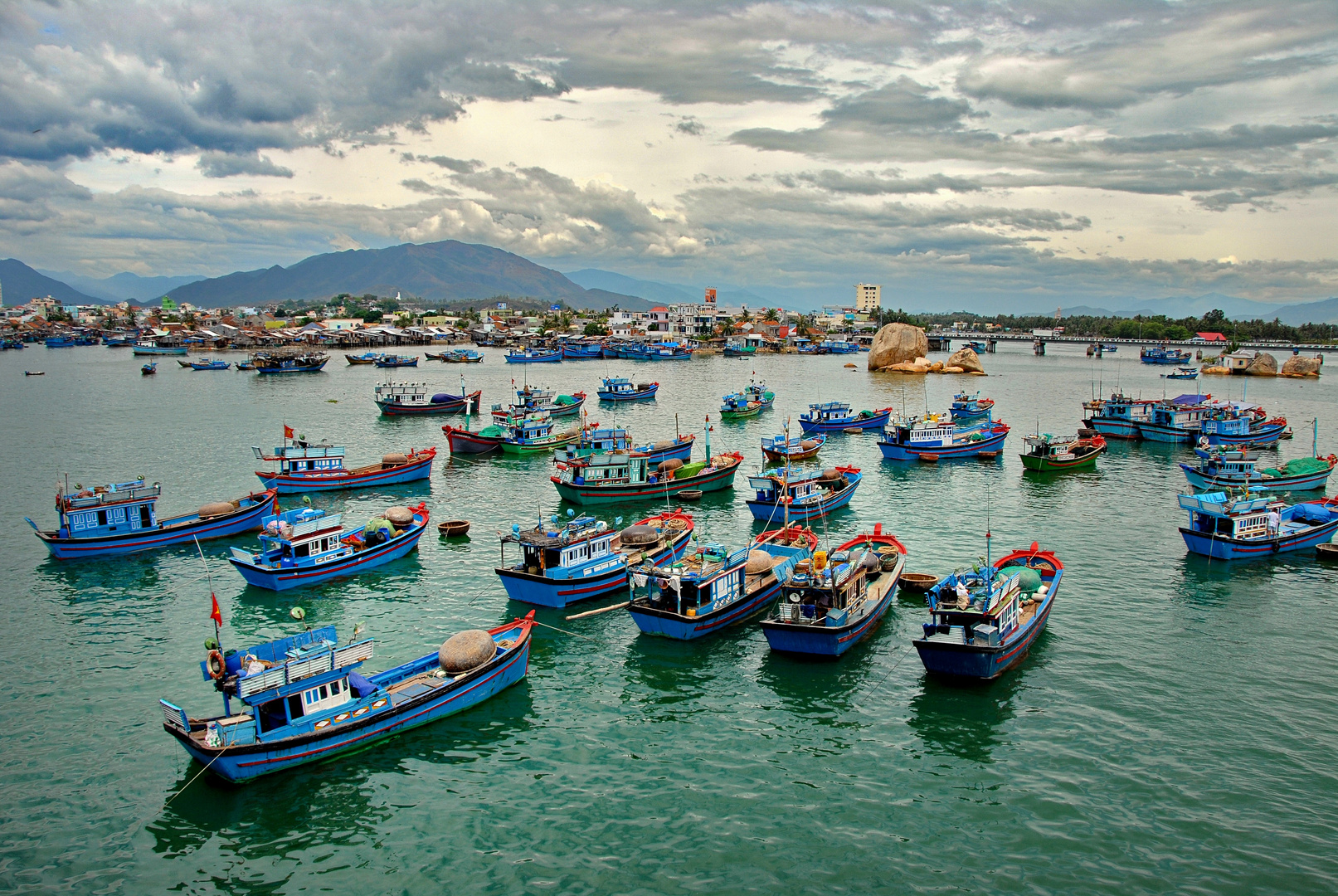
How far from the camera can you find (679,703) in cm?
2333

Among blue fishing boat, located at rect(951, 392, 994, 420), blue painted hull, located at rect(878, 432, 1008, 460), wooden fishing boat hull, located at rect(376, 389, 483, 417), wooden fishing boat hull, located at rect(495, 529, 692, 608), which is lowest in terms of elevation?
wooden fishing boat hull, located at rect(495, 529, 692, 608)

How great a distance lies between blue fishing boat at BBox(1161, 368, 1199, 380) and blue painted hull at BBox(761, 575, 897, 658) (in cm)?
14142

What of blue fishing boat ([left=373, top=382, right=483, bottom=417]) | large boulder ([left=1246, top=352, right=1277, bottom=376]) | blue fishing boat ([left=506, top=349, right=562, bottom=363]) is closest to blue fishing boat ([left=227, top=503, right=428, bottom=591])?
blue fishing boat ([left=373, top=382, right=483, bottom=417])

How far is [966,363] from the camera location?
15538 centimetres

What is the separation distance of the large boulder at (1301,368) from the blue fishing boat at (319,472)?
165 meters

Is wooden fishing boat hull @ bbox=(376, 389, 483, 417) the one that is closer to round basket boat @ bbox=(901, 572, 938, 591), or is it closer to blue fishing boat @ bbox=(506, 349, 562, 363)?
round basket boat @ bbox=(901, 572, 938, 591)

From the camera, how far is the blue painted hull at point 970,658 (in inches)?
920

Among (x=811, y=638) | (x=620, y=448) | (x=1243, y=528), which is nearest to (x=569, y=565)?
(x=811, y=638)

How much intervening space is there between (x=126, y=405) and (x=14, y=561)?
64.6m

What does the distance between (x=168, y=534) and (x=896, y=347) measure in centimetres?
14745

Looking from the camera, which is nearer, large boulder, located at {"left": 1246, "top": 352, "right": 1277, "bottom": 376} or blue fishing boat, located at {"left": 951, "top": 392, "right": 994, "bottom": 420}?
blue fishing boat, located at {"left": 951, "top": 392, "right": 994, "bottom": 420}

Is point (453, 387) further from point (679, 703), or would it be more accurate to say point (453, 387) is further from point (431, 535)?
point (679, 703)

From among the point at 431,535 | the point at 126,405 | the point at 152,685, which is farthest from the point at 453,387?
the point at 152,685

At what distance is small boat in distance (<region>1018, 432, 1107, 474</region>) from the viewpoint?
186 ft
